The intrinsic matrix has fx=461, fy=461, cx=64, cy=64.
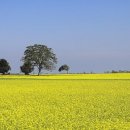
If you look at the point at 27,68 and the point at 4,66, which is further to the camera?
the point at 4,66

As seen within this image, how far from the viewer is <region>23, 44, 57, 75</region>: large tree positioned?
116 m

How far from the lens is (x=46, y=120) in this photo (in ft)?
54.0

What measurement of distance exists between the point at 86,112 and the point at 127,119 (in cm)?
296

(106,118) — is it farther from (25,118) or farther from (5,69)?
(5,69)

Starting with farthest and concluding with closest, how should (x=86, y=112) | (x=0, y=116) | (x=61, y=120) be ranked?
(x=86, y=112)
(x=0, y=116)
(x=61, y=120)

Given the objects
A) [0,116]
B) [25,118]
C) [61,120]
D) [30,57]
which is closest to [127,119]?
[61,120]

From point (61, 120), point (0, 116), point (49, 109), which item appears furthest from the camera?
point (49, 109)

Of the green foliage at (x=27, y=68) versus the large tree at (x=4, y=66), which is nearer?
the green foliage at (x=27, y=68)

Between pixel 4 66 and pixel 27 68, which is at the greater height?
pixel 4 66

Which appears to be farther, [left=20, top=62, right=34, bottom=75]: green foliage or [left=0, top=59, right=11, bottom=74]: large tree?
Answer: [left=0, top=59, right=11, bottom=74]: large tree

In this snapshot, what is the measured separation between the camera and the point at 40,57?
385 ft

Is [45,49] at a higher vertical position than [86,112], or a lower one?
higher

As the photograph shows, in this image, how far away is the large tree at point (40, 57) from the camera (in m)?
116

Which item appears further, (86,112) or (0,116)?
(86,112)
